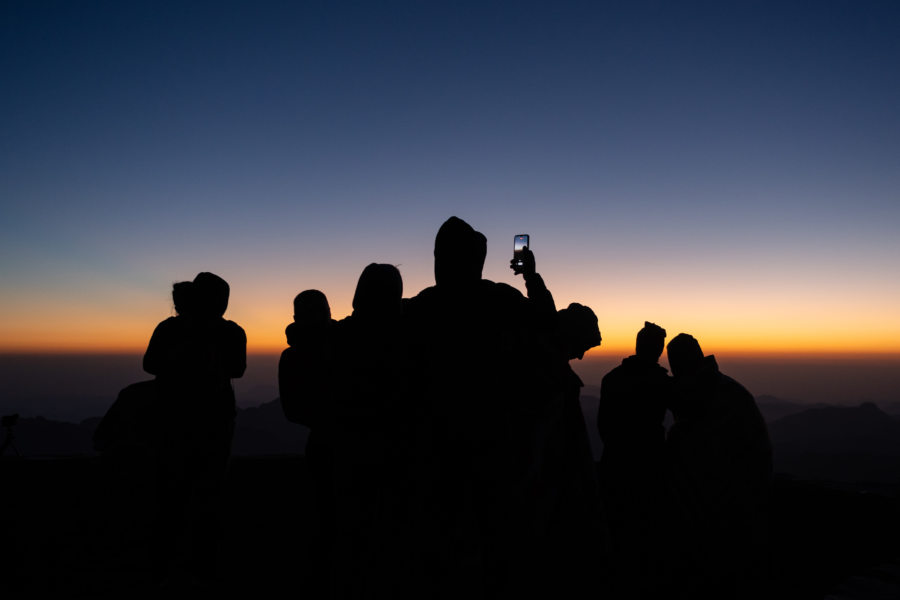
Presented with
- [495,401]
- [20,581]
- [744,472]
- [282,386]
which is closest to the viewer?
[495,401]

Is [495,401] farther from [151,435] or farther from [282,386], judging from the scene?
[151,435]

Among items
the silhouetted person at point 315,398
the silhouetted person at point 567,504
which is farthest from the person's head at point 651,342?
the silhouetted person at point 315,398

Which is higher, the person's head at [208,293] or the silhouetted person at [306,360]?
Result: the person's head at [208,293]

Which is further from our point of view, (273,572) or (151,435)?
(273,572)

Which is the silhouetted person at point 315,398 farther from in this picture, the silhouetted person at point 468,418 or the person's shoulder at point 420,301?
the silhouetted person at point 468,418

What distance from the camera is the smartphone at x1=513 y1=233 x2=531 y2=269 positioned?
7.83 feet

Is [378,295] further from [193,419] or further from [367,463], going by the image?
[193,419]

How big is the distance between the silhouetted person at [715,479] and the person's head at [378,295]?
9.77 ft

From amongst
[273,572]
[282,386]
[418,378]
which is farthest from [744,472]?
[273,572]

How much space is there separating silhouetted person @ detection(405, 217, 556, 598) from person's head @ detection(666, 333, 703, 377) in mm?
2657

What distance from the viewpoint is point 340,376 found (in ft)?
6.60

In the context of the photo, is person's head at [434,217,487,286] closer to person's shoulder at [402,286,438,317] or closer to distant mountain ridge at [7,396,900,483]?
person's shoulder at [402,286,438,317]

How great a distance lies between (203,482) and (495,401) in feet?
9.01

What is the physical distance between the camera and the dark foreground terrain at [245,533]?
3.51 m
